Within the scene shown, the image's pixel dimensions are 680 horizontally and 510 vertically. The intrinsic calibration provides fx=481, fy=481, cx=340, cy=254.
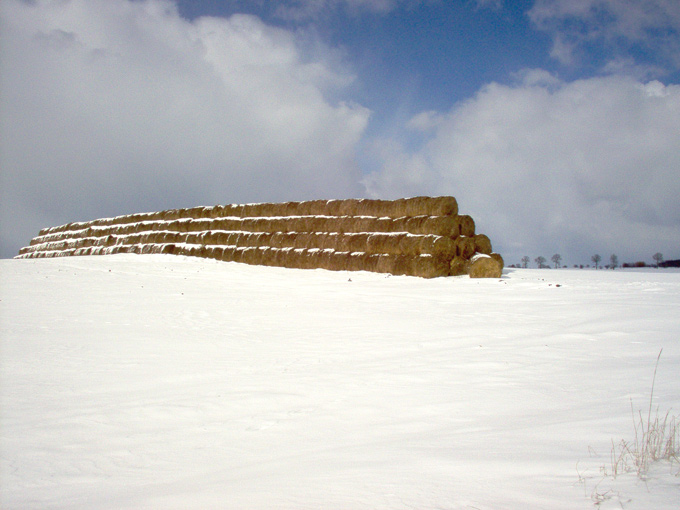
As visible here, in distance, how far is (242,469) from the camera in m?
1.98

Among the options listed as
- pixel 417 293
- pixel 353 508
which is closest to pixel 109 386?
pixel 353 508

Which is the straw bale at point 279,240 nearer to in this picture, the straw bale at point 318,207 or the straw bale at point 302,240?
the straw bale at point 302,240

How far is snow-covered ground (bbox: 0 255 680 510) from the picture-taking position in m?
1.72

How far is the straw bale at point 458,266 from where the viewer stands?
1059cm

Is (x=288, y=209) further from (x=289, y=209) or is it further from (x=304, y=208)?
(x=304, y=208)

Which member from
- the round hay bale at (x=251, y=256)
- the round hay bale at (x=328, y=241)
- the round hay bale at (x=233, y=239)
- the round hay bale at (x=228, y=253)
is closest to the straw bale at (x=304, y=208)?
the round hay bale at (x=328, y=241)

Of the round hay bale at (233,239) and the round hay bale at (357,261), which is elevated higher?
the round hay bale at (233,239)

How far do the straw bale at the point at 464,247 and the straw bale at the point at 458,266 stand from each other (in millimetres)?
116

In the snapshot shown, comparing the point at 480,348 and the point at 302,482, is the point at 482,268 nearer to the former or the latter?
the point at 480,348

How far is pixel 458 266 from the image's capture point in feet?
34.9

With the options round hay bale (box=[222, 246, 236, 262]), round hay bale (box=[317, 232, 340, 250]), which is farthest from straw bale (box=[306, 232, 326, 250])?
round hay bale (box=[222, 246, 236, 262])

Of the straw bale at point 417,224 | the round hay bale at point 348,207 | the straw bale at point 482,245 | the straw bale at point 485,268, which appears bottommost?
the straw bale at point 485,268

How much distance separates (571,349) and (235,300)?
4444 millimetres

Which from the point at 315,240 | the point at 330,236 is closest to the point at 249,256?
the point at 315,240
